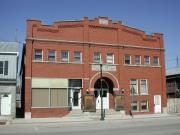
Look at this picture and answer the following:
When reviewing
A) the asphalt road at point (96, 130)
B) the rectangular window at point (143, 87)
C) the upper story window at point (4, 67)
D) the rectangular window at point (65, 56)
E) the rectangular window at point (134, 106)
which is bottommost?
the asphalt road at point (96, 130)

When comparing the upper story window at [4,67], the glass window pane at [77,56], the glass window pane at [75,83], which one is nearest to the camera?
the upper story window at [4,67]

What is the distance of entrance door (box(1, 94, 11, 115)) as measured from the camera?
3403 centimetres

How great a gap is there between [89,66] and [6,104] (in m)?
10.6

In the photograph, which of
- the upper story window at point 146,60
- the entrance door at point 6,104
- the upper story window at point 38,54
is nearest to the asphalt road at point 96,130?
the entrance door at point 6,104

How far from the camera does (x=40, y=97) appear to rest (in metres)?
34.8

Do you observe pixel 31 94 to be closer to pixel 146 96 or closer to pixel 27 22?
pixel 27 22

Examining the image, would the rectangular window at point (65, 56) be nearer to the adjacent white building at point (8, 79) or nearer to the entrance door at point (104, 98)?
the adjacent white building at point (8, 79)

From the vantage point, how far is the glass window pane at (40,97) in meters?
34.5

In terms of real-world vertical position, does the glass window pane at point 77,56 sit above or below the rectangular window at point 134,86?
above

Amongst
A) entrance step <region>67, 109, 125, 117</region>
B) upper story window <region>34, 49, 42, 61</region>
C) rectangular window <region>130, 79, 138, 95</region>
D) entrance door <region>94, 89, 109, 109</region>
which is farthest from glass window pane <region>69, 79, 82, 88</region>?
rectangular window <region>130, 79, 138, 95</region>

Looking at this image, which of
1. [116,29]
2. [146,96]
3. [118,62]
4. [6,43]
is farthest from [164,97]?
[6,43]

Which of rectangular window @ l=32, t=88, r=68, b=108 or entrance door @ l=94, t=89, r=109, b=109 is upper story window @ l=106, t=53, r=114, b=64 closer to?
entrance door @ l=94, t=89, r=109, b=109

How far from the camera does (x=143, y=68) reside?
41.5 m

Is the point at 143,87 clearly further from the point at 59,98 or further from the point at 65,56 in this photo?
the point at 59,98
